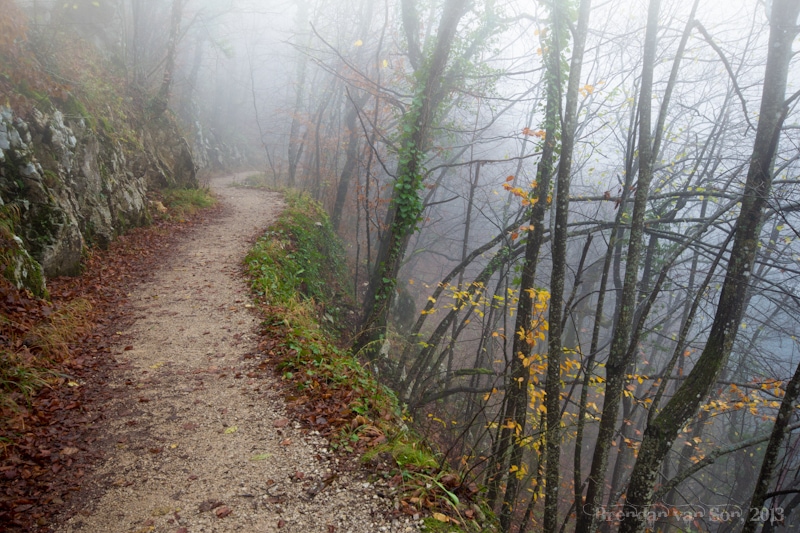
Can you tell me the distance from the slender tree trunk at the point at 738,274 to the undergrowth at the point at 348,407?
6.90ft

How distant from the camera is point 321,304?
9.05 meters

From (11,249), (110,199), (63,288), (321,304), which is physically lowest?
(321,304)

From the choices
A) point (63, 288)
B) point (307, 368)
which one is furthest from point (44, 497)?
point (63, 288)

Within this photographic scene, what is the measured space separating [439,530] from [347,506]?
0.68 meters

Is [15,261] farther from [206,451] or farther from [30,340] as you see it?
[206,451]

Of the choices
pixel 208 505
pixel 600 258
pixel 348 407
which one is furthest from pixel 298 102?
pixel 208 505

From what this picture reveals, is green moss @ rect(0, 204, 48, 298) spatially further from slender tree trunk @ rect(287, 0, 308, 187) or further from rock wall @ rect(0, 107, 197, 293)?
slender tree trunk @ rect(287, 0, 308, 187)

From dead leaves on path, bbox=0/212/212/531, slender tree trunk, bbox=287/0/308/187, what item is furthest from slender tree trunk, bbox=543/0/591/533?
slender tree trunk, bbox=287/0/308/187

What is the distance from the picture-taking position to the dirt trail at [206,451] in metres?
2.78

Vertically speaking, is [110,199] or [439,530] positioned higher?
[110,199]

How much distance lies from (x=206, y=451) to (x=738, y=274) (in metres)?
5.33

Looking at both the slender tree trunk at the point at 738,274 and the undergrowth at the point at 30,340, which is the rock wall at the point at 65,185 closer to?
the undergrowth at the point at 30,340

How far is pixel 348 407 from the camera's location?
3990 mm

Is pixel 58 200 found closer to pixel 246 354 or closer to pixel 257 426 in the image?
pixel 246 354
